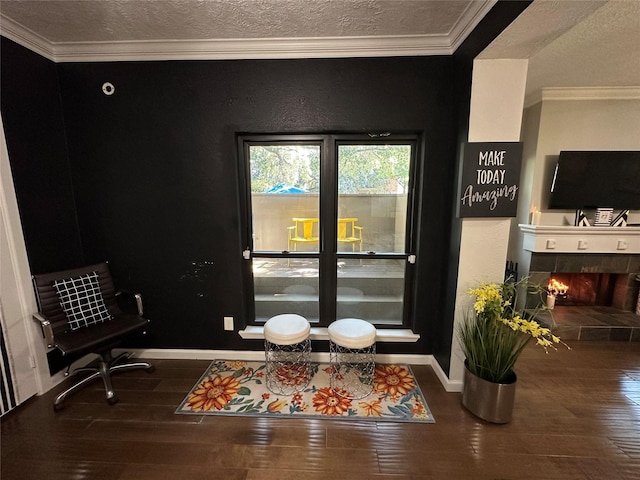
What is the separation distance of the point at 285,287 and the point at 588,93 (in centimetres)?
382

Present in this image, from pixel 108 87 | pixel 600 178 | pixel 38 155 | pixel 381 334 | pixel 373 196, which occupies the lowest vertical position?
pixel 381 334

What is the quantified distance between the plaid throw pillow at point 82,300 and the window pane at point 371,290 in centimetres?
195

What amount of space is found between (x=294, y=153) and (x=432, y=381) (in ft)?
7.23

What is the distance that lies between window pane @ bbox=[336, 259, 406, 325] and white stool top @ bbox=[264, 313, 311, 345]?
1.70ft

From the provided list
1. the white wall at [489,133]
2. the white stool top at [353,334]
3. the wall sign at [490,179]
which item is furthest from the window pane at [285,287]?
the wall sign at [490,179]

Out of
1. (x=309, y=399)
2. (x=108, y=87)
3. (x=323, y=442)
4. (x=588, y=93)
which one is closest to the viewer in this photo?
(x=323, y=442)

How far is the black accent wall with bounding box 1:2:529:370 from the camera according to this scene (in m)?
2.06

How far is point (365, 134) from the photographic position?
2213 millimetres

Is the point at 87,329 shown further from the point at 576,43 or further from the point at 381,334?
the point at 576,43

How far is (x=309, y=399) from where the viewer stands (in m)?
2.01

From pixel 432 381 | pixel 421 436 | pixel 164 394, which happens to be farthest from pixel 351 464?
pixel 164 394

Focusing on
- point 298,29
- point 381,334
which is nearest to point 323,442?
point 381,334

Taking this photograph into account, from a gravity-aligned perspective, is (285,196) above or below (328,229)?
above

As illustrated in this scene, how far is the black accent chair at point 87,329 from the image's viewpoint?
1.87 metres
